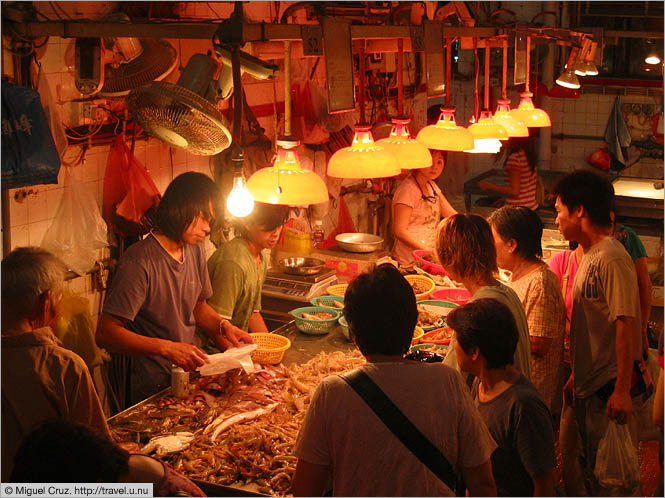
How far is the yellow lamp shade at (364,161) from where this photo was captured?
3889 mm

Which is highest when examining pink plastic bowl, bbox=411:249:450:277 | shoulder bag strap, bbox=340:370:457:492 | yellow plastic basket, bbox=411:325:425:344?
shoulder bag strap, bbox=340:370:457:492

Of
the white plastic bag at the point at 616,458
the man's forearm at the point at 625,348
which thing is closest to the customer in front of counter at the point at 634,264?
the man's forearm at the point at 625,348

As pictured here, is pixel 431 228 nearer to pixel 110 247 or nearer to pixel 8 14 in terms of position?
pixel 110 247

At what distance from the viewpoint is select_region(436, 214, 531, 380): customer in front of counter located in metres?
3.50

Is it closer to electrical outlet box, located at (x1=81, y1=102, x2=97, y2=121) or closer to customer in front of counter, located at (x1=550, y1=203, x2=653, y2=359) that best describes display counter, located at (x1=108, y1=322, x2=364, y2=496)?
customer in front of counter, located at (x1=550, y1=203, x2=653, y2=359)

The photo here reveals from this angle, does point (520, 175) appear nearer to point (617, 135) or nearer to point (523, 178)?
point (523, 178)

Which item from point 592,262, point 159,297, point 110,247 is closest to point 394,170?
point 592,262

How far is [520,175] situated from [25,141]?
6733 millimetres

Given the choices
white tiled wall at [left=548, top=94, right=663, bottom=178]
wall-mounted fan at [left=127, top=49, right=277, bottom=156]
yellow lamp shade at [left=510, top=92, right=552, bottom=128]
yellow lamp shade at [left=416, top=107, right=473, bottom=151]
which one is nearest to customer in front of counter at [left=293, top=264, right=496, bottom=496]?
wall-mounted fan at [left=127, top=49, right=277, bottom=156]

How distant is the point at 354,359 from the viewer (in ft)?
14.9

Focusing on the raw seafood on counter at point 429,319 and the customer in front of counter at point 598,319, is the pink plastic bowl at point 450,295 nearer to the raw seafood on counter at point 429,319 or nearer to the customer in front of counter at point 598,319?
the raw seafood on counter at point 429,319

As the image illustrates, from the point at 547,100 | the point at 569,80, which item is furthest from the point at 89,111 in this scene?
the point at 547,100

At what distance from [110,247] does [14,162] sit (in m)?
1.25

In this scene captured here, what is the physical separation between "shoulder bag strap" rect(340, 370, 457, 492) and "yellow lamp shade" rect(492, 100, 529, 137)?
147 inches
